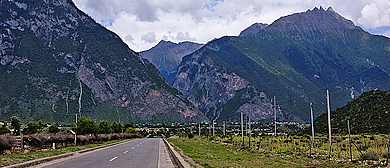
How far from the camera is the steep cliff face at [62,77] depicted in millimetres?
133250

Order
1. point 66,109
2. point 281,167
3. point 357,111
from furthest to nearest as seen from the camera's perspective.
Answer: point 66,109 < point 357,111 < point 281,167

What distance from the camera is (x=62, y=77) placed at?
6156 inches

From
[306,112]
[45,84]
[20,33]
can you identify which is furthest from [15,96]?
[306,112]

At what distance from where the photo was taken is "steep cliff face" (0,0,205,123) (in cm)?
13325

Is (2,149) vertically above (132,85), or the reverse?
(132,85)

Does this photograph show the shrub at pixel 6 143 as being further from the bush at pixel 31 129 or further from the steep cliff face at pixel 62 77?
the steep cliff face at pixel 62 77

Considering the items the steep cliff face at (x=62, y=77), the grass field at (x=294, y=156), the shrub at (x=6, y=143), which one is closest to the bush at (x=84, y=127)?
the grass field at (x=294, y=156)

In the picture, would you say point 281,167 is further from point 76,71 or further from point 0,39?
point 0,39

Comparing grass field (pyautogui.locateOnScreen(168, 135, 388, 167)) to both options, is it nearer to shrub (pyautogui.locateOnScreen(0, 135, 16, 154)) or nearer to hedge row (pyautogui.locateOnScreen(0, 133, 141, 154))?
hedge row (pyautogui.locateOnScreen(0, 133, 141, 154))

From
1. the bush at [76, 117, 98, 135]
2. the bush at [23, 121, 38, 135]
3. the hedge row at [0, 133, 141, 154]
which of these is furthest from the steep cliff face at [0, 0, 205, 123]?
the hedge row at [0, 133, 141, 154]

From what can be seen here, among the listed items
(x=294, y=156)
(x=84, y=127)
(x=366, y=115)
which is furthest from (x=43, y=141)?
(x=366, y=115)

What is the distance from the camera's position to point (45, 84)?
143 m

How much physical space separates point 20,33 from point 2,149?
561 feet

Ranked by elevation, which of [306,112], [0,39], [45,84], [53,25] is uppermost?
[53,25]
